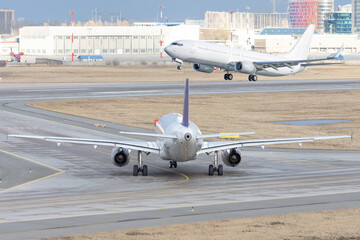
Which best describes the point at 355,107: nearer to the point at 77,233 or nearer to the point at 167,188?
the point at 167,188

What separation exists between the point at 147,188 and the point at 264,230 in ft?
44.9

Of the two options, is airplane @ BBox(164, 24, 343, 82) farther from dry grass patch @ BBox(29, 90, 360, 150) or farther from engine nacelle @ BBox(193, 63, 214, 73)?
dry grass patch @ BBox(29, 90, 360, 150)

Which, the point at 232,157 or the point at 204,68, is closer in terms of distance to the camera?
the point at 232,157

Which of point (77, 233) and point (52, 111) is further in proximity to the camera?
point (52, 111)

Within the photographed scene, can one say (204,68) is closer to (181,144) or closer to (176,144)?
(176,144)

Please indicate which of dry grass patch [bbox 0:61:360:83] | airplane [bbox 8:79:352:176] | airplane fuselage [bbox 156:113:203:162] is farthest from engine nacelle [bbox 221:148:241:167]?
dry grass patch [bbox 0:61:360:83]

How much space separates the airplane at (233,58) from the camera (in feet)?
360

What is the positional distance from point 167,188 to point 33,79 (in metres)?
129

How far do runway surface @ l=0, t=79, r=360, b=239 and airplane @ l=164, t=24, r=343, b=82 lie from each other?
36163 millimetres

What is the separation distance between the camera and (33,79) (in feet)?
558

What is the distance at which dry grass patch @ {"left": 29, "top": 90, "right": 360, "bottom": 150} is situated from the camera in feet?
264

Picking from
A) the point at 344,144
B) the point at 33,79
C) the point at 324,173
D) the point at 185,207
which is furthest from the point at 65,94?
the point at 185,207

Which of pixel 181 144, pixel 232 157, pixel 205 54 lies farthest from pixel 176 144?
pixel 205 54

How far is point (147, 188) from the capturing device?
4684cm
